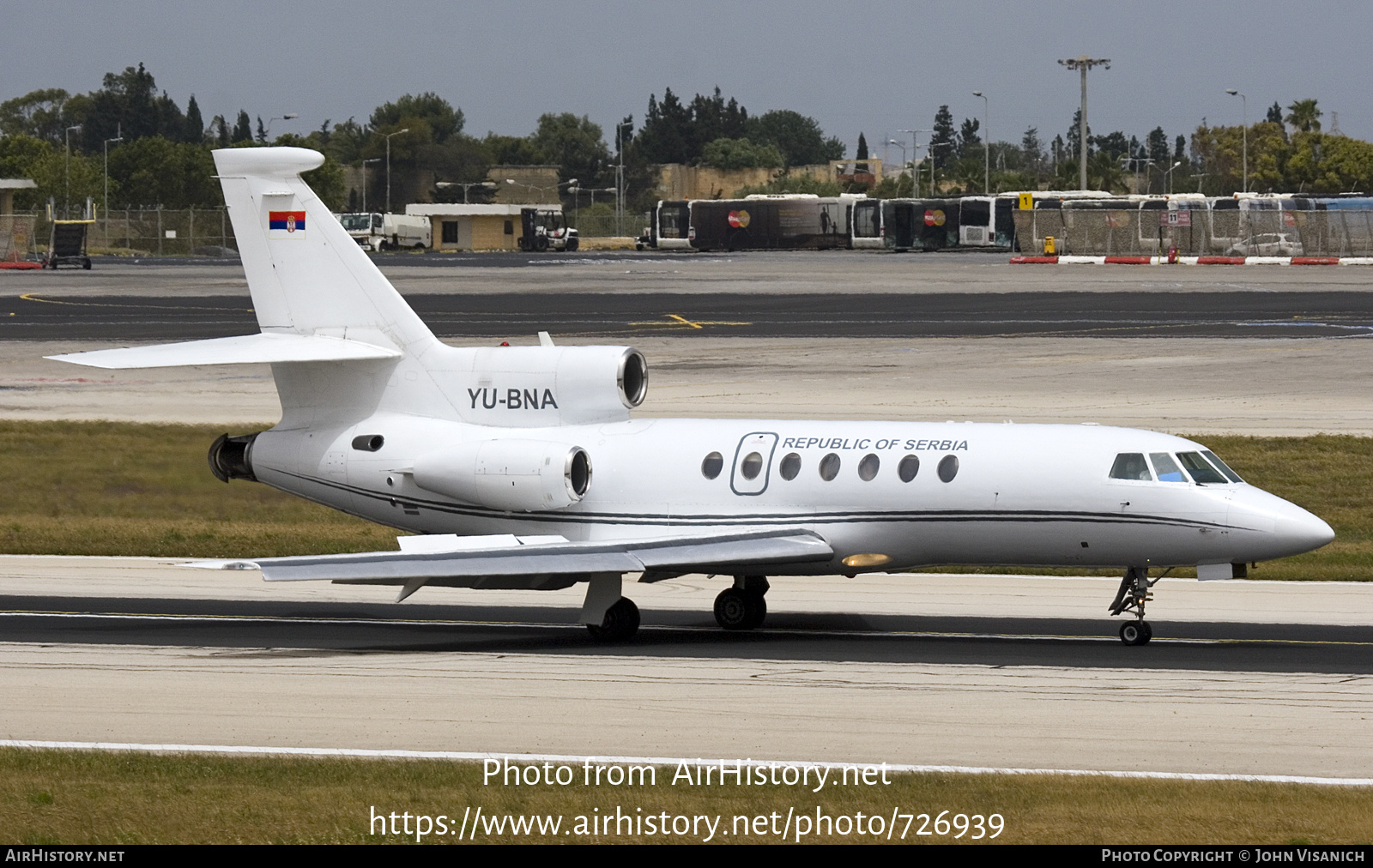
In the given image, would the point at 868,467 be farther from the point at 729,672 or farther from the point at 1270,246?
the point at 1270,246

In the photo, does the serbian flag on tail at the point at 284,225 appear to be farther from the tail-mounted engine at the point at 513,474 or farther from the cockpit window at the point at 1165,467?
the cockpit window at the point at 1165,467

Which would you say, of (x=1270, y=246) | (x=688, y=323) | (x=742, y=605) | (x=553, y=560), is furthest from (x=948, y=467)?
(x=1270, y=246)

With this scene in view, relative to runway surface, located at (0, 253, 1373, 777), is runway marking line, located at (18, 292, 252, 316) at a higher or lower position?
higher

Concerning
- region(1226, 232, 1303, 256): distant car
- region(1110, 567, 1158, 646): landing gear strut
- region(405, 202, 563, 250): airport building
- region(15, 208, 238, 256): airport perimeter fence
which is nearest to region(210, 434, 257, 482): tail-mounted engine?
region(1110, 567, 1158, 646): landing gear strut

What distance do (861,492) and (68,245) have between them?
98.3 metres

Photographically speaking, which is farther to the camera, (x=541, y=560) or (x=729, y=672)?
(x=541, y=560)

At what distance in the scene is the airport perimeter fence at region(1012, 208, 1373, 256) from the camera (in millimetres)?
107938

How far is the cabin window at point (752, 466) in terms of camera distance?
2441 cm

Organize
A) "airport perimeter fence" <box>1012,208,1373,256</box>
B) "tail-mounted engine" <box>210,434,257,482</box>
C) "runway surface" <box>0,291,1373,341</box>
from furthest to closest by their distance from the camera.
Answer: "airport perimeter fence" <box>1012,208,1373,256</box> → "runway surface" <box>0,291,1373,341</box> → "tail-mounted engine" <box>210,434,257,482</box>

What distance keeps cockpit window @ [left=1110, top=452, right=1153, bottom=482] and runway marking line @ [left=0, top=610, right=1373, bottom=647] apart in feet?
7.35

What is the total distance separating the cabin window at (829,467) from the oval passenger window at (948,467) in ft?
4.47

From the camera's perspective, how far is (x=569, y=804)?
14617 millimetres

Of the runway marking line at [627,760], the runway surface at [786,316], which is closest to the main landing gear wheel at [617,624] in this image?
the runway marking line at [627,760]

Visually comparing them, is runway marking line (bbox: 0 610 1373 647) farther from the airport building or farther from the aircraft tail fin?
the airport building
